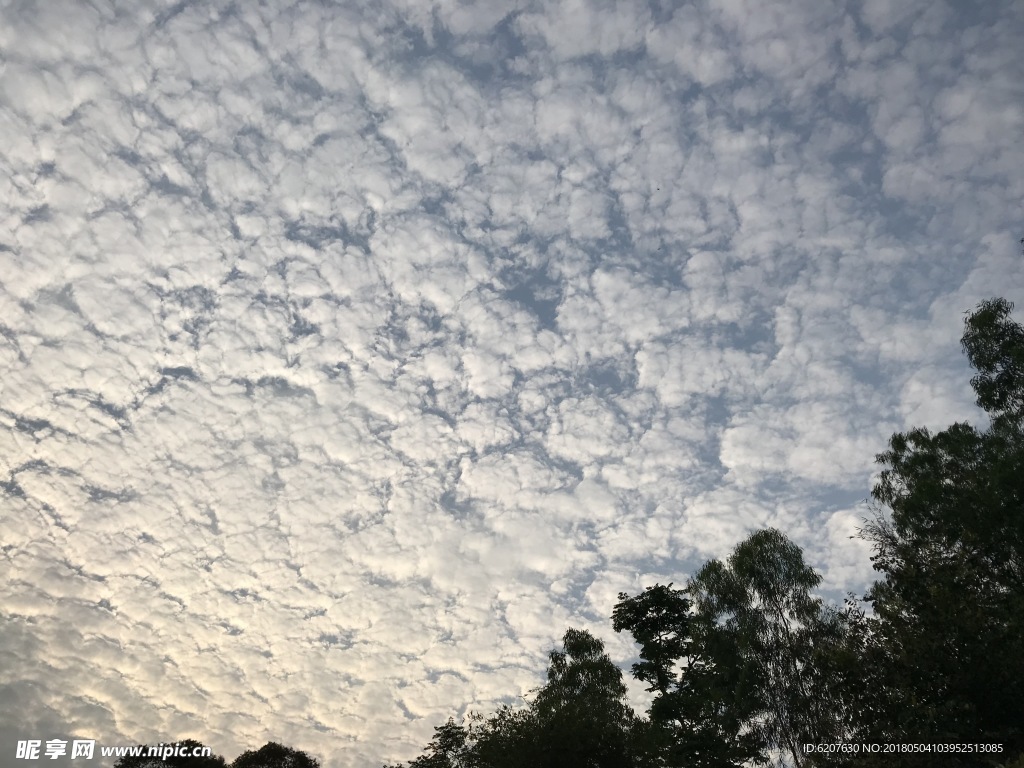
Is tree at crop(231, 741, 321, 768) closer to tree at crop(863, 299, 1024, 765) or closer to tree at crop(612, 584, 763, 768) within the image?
tree at crop(612, 584, 763, 768)

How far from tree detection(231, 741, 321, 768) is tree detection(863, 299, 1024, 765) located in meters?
75.6

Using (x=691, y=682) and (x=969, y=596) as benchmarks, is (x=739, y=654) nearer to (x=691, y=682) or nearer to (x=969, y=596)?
(x=691, y=682)

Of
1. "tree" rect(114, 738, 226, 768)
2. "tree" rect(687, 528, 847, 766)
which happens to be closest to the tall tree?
"tree" rect(687, 528, 847, 766)

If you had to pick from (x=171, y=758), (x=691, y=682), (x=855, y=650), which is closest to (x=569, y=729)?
(x=691, y=682)

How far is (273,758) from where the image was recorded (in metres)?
79.4

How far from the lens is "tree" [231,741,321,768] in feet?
257

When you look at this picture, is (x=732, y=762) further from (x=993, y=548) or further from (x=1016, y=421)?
(x=1016, y=421)

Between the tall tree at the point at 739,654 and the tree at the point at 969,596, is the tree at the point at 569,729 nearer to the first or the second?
the tall tree at the point at 739,654

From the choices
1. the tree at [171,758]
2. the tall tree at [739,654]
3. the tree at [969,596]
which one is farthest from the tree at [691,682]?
the tree at [171,758]

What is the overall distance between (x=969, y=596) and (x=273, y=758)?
84.1 meters

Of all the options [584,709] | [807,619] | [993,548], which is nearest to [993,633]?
[993,548]

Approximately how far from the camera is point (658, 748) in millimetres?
38812

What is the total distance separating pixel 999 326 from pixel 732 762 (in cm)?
3018

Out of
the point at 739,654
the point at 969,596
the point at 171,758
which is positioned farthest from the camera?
the point at 171,758
